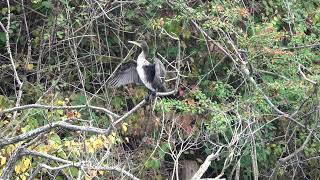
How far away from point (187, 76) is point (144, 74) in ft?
3.10

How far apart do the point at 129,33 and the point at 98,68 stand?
0.47 meters

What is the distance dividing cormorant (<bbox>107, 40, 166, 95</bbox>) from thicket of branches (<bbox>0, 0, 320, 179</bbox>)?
0.50 meters

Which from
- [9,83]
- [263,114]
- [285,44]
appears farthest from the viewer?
[285,44]

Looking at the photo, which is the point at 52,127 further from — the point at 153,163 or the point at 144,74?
the point at 153,163

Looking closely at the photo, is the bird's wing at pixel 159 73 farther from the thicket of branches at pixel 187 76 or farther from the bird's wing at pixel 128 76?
the thicket of branches at pixel 187 76

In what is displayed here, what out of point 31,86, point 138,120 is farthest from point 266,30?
point 31,86

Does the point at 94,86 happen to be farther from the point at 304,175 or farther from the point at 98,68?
the point at 304,175

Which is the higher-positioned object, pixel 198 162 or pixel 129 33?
pixel 129 33

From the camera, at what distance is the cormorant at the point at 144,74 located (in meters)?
5.30

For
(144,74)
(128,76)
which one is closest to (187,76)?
(128,76)

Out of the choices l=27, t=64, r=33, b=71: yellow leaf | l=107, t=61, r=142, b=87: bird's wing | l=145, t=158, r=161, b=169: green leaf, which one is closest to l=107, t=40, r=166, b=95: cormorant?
l=107, t=61, r=142, b=87: bird's wing

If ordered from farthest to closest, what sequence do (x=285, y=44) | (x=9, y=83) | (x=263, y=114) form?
(x=285, y=44) < (x=9, y=83) < (x=263, y=114)

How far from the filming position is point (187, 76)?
6.44 m

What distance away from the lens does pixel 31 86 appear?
22.1ft
